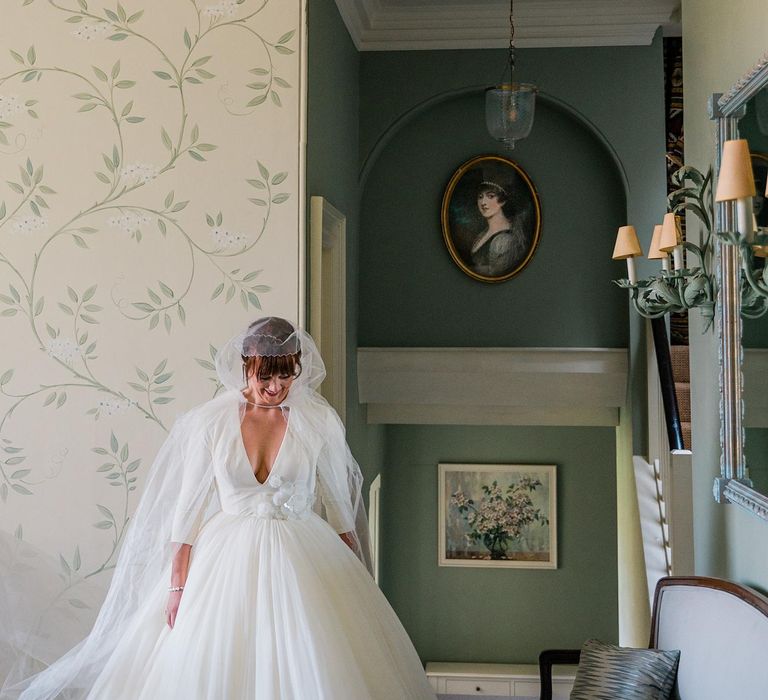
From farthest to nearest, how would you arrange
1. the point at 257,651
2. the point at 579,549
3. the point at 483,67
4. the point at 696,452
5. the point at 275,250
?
the point at 579,549, the point at 483,67, the point at 275,250, the point at 696,452, the point at 257,651

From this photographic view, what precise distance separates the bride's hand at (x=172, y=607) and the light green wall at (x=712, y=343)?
1668 mm

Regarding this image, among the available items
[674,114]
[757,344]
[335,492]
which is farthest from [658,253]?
[674,114]

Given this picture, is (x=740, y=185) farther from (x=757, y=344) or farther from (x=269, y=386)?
(x=269, y=386)

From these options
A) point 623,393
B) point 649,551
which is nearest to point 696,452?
point 649,551

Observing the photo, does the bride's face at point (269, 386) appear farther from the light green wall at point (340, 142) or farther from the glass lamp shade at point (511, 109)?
the glass lamp shade at point (511, 109)

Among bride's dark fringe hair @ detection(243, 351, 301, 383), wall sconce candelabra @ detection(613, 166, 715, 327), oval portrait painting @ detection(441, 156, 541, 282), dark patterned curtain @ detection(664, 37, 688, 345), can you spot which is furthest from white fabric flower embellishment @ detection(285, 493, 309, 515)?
dark patterned curtain @ detection(664, 37, 688, 345)

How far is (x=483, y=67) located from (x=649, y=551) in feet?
9.31

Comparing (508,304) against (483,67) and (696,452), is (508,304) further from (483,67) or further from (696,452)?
(696,452)

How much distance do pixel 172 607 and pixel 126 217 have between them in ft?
4.96

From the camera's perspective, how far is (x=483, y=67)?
5316 millimetres

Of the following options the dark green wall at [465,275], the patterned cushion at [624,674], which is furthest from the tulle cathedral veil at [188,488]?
the dark green wall at [465,275]

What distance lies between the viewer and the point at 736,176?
2170 mm

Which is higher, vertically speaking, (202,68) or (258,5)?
(258,5)

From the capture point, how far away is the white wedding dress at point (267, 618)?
2.47 metres
